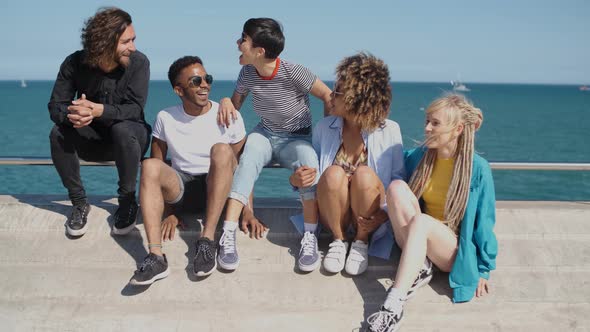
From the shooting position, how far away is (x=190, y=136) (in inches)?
162

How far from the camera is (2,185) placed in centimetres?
1916

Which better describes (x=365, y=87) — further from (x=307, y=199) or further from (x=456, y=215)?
(x=456, y=215)

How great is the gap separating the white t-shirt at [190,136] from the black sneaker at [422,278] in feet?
5.28

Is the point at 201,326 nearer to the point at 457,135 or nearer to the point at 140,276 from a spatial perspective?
the point at 140,276

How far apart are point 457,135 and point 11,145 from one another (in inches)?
1294

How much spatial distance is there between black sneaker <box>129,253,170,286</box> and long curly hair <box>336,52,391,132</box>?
1.58 metres

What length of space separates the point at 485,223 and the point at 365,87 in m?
1.14

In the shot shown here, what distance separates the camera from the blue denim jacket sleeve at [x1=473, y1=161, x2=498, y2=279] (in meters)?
3.48

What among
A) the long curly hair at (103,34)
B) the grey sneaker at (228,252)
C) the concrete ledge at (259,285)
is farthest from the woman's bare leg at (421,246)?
the long curly hair at (103,34)

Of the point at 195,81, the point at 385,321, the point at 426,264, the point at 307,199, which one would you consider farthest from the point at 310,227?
the point at 195,81

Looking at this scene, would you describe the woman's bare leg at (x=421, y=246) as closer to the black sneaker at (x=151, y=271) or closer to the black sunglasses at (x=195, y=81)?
the black sneaker at (x=151, y=271)

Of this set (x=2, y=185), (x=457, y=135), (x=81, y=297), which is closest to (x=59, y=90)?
(x=81, y=297)

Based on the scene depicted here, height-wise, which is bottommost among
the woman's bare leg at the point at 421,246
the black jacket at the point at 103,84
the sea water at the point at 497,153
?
the sea water at the point at 497,153

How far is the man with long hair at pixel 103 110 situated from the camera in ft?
13.1
